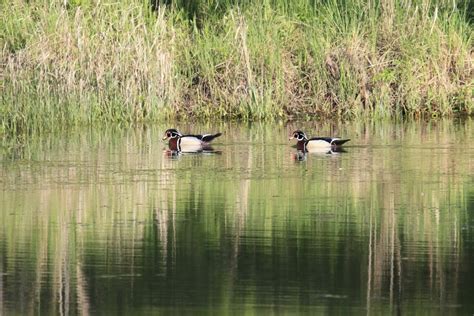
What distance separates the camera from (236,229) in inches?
445

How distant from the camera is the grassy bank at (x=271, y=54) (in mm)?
21016

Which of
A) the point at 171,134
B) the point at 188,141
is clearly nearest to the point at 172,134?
the point at 171,134

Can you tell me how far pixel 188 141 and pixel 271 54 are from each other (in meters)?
4.37

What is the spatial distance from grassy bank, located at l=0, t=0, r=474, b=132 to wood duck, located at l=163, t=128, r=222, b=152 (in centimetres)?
261

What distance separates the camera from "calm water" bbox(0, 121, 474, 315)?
28.9 feet

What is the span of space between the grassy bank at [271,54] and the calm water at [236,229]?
3187 mm

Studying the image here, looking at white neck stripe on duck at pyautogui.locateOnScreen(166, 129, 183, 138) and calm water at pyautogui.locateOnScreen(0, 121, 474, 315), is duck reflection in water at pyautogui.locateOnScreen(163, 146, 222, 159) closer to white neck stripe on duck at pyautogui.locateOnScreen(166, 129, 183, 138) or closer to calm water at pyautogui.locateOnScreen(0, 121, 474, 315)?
calm water at pyautogui.locateOnScreen(0, 121, 474, 315)

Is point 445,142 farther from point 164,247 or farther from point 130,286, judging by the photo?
point 130,286

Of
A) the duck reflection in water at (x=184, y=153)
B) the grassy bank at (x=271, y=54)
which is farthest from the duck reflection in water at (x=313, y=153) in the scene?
the grassy bank at (x=271, y=54)

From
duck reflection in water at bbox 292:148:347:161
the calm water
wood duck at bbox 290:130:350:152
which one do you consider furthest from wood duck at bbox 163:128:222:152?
duck reflection in water at bbox 292:148:347:161

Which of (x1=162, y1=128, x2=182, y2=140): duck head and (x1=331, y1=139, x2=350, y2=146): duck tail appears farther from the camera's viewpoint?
(x1=162, y1=128, x2=182, y2=140): duck head

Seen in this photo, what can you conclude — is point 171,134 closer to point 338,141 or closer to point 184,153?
point 184,153

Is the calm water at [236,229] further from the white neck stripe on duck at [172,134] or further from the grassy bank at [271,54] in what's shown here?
the grassy bank at [271,54]

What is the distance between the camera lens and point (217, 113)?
22344 millimetres
